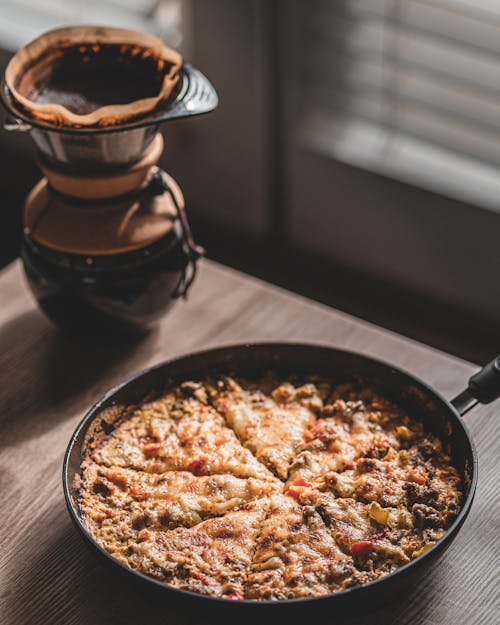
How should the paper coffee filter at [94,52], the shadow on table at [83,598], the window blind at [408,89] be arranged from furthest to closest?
the window blind at [408,89] < the paper coffee filter at [94,52] < the shadow on table at [83,598]

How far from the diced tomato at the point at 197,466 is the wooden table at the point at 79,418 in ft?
0.60

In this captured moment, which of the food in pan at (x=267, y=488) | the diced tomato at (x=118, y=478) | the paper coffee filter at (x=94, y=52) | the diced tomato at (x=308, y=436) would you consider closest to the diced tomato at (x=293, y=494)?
the food in pan at (x=267, y=488)

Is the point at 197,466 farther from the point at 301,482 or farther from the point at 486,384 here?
the point at 486,384

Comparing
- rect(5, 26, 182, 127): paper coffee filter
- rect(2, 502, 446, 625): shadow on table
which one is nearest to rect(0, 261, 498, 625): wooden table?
rect(2, 502, 446, 625): shadow on table

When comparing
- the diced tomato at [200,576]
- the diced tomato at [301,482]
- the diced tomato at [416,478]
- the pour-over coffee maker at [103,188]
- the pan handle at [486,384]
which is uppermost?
the pour-over coffee maker at [103,188]

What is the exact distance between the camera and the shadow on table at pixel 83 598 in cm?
119

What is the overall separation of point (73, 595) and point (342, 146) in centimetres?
181

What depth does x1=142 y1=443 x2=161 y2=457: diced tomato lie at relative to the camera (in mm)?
1368

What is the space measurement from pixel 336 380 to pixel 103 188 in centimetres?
49

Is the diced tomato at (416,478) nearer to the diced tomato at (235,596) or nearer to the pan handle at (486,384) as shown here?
the pan handle at (486,384)

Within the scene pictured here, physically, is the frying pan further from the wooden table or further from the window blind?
the window blind

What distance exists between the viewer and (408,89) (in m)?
2.57

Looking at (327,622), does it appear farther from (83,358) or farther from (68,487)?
(83,358)

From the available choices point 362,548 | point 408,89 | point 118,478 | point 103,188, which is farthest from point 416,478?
point 408,89
